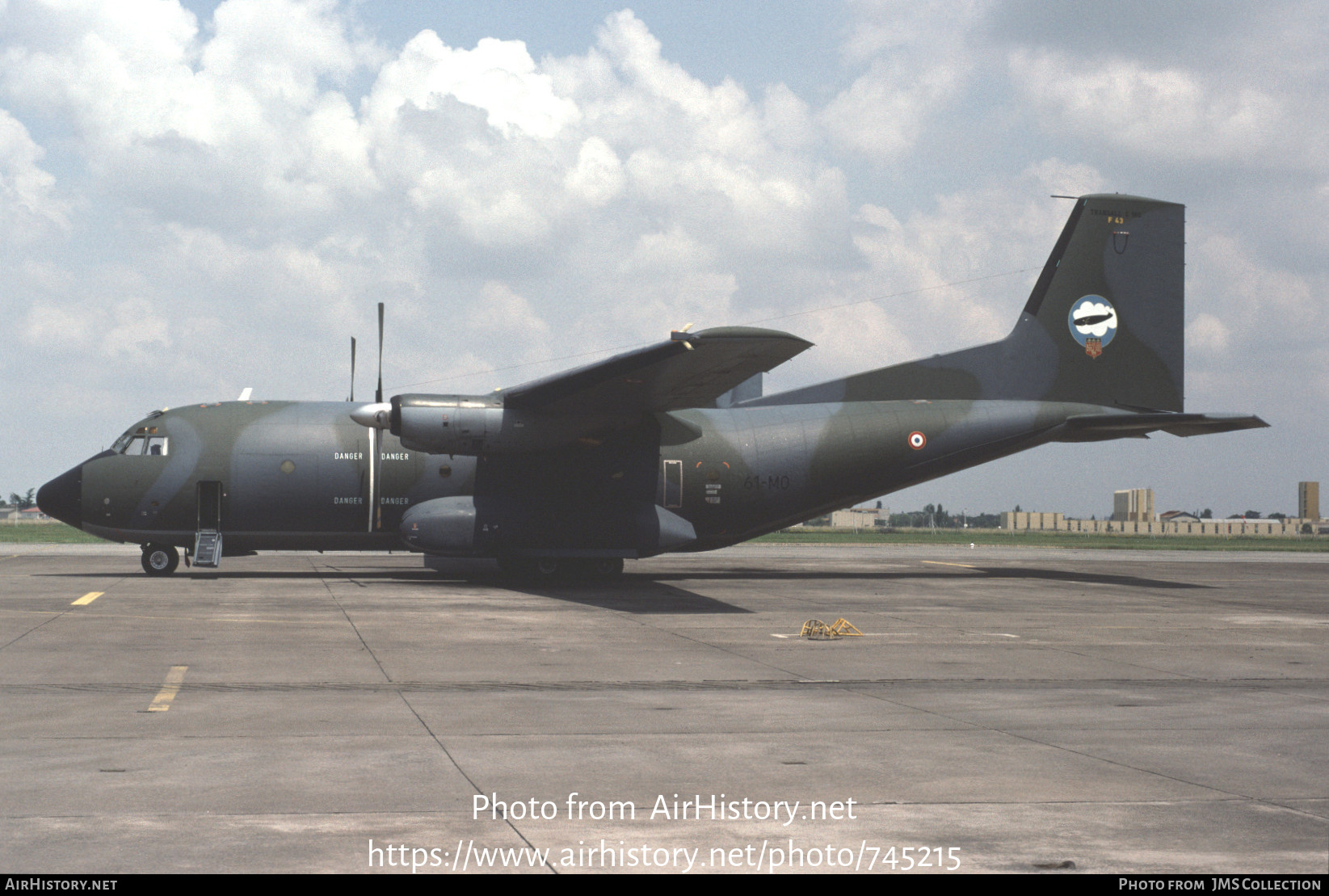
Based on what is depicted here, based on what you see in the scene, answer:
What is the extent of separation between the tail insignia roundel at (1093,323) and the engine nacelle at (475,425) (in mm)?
12890

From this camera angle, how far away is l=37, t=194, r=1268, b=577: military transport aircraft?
24500mm

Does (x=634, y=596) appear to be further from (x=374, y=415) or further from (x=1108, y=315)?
(x=1108, y=315)

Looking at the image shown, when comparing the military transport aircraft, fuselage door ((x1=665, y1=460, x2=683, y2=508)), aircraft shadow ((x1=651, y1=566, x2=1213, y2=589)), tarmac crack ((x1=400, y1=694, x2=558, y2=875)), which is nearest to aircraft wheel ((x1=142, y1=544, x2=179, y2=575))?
the military transport aircraft

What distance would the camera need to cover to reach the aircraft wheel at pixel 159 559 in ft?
87.6

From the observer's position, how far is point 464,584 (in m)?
26.1

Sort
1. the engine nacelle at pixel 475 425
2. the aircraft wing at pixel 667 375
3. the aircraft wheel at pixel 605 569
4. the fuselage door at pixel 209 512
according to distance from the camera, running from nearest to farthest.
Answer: the aircraft wing at pixel 667 375 < the engine nacelle at pixel 475 425 < the fuselage door at pixel 209 512 < the aircraft wheel at pixel 605 569

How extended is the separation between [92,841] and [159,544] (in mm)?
22426

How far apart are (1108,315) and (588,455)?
47.2ft

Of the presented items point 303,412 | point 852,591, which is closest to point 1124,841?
point 852,591

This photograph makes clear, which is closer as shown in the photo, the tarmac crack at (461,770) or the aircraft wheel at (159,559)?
the tarmac crack at (461,770)

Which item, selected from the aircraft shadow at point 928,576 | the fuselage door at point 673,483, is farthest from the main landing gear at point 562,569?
the fuselage door at point 673,483

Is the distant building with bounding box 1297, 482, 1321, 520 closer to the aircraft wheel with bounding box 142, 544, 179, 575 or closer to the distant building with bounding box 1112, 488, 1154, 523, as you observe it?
the distant building with bounding box 1112, 488, 1154, 523

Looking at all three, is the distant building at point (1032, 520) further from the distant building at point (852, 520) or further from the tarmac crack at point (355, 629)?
the tarmac crack at point (355, 629)
